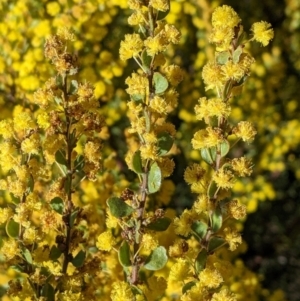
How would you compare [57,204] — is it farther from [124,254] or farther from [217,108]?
[217,108]

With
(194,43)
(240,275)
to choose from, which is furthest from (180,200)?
(240,275)

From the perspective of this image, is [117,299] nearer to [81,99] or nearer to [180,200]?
[81,99]

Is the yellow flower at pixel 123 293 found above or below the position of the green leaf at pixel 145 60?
below

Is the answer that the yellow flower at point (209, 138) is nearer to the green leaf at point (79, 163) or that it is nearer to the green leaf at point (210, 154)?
the green leaf at point (210, 154)

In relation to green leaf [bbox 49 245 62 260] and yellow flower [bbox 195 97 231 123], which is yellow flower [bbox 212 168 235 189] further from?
green leaf [bbox 49 245 62 260]

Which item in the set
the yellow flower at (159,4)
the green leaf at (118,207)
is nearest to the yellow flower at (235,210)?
the green leaf at (118,207)
